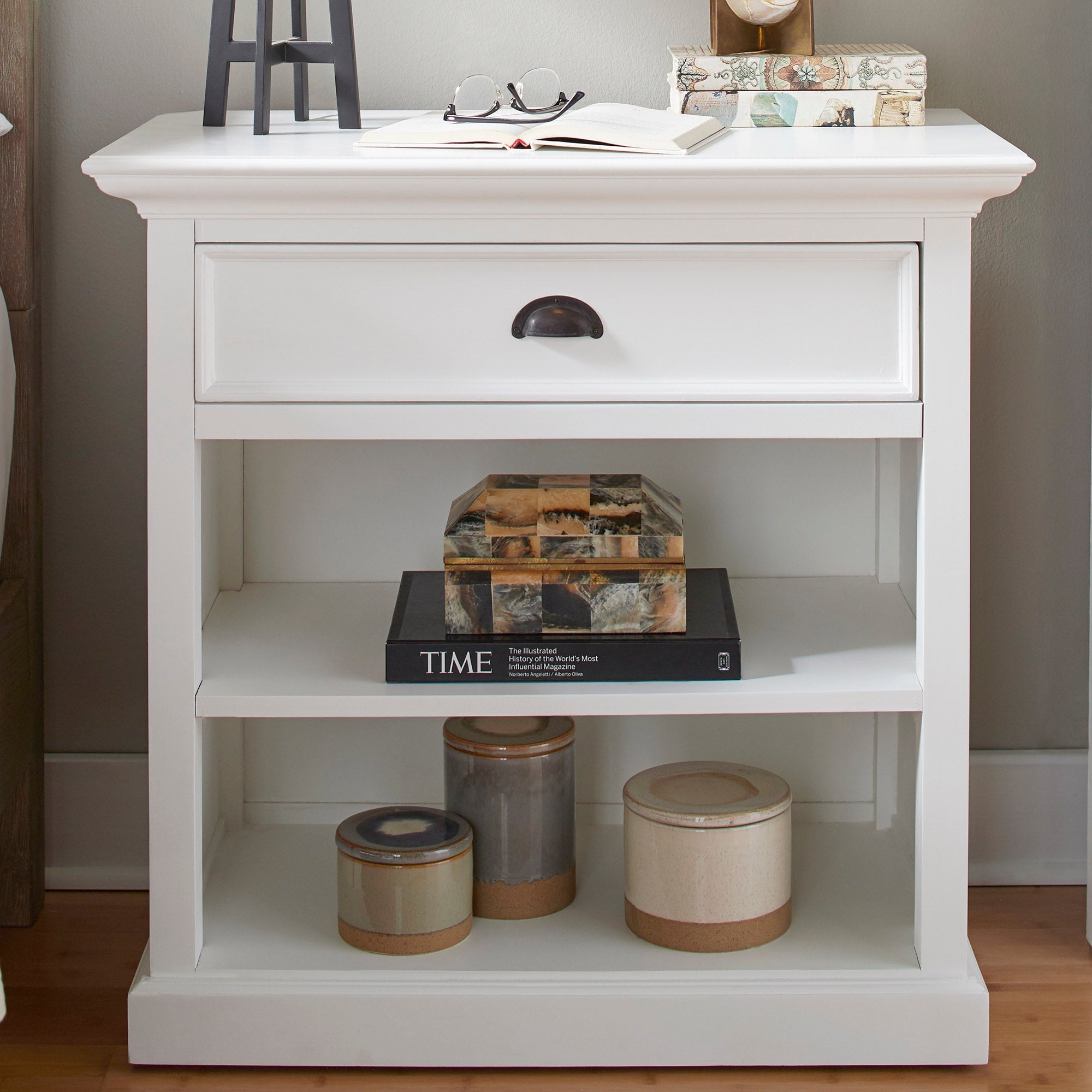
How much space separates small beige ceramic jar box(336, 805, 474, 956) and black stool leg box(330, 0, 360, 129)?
0.69 m

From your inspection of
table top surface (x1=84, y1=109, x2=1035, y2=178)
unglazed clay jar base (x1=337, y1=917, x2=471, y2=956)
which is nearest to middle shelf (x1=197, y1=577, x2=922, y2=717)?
unglazed clay jar base (x1=337, y1=917, x2=471, y2=956)

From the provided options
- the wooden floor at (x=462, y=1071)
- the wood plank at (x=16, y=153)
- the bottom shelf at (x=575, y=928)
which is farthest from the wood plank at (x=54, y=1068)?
the wood plank at (x=16, y=153)

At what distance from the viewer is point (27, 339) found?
54.4 inches

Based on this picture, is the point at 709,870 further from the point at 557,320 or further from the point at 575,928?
the point at 557,320

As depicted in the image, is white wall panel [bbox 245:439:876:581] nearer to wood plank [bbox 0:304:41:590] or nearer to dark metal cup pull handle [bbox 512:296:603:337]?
wood plank [bbox 0:304:41:590]

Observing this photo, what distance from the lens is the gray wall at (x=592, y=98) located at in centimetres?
142

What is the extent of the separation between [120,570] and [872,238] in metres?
0.91

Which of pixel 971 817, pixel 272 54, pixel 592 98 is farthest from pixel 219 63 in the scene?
pixel 971 817

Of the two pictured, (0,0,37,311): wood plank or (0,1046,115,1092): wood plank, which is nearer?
(0,1046,115,1092): wood plank

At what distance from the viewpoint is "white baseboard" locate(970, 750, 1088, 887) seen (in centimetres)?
154

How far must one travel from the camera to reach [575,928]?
1285mm

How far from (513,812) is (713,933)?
0.73 feet

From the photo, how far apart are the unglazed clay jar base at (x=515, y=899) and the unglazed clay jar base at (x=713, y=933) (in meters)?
0.11

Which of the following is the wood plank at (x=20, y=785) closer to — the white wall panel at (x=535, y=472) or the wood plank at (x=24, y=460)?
the wood plank at (x=24, y=460)
